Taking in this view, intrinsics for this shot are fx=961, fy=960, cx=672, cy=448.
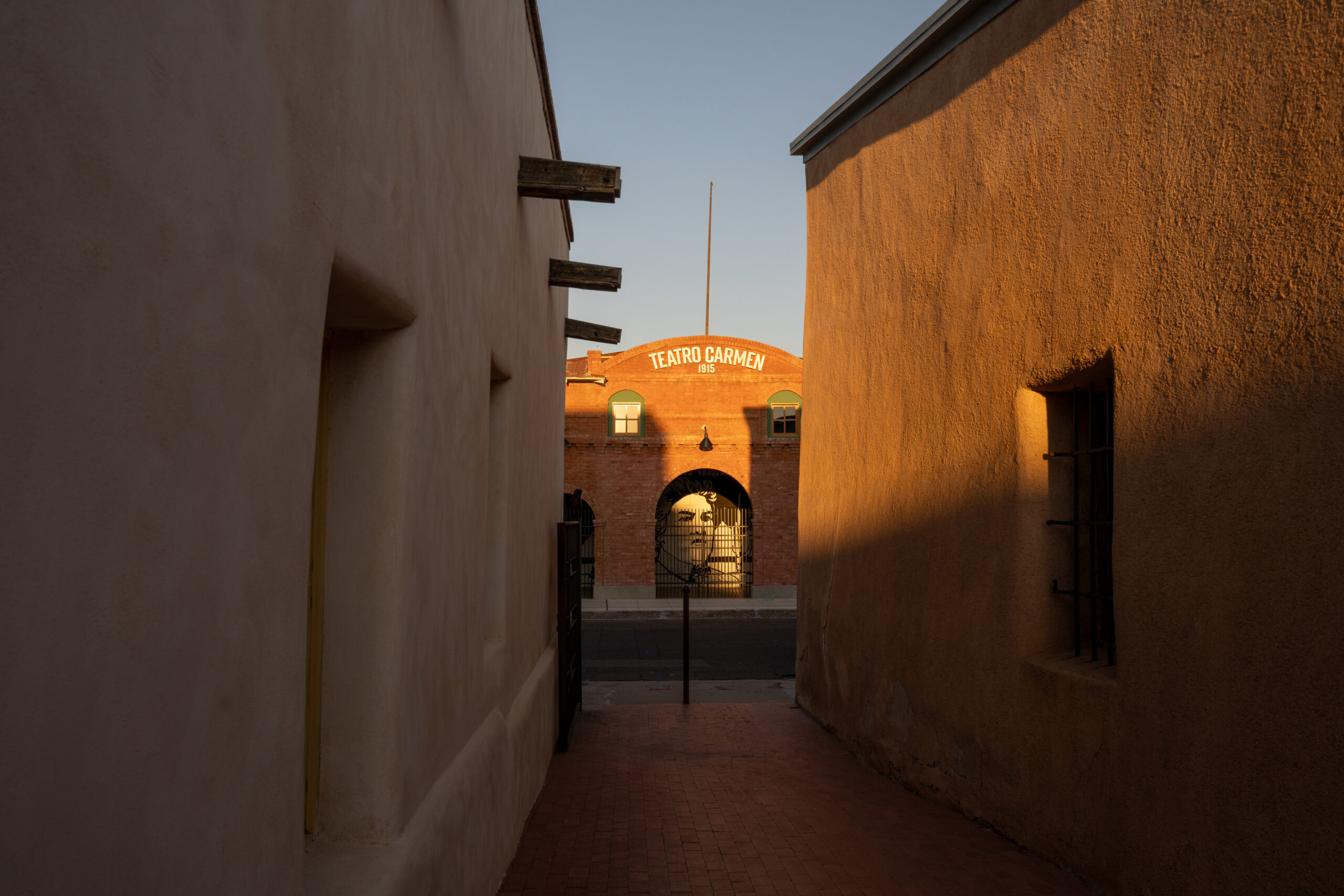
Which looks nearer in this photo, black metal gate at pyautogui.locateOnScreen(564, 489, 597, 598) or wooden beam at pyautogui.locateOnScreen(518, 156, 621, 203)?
wooden beam at pyautogui.locateOnScreen(518, 156, 621, 203)

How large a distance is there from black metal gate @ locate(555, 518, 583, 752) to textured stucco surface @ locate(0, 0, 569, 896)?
4.43m

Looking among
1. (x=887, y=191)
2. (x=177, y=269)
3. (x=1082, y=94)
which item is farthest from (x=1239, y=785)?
(x=887, y=191)

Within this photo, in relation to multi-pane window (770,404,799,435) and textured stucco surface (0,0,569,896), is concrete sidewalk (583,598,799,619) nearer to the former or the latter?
multi-pane window (770,404,799,435)

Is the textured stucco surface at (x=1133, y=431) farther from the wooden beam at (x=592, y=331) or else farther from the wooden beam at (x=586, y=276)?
the wooden beam at (x=592, y=331)

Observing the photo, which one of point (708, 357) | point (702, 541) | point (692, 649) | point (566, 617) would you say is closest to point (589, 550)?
point (702, 541)

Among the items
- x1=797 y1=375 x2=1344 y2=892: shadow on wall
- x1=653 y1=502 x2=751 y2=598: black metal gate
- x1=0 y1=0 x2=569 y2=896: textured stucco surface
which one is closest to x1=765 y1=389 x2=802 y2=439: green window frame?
x1=653 y1=502 x2=751 y2=598: black metal gate

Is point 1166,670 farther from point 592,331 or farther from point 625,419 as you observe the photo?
point 625,419

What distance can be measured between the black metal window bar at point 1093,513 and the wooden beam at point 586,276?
3.66 m

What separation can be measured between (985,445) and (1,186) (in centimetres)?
548

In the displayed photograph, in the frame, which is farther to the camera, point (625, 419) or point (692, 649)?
point (625, 419)

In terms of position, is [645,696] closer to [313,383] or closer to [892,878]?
[892,878]

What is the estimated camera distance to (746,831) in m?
5.84

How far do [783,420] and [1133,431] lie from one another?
64.7ft

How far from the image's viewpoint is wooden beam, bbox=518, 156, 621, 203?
5.55 m
